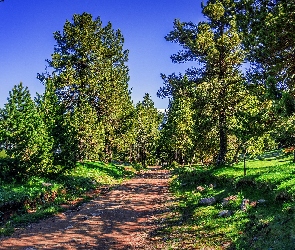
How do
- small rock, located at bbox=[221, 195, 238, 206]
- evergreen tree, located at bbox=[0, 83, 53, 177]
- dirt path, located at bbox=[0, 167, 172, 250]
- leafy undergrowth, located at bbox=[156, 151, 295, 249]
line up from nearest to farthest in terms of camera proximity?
leafy undergrowth, located at bbox=[156, 151, 295, 249] → dirt path, located at bbox=[0, 167, 172, 250] → small rock, located at bbox=[221, 195, 238, 206] → evergreen tree, located at bbox=[0, 83, 53, 177]

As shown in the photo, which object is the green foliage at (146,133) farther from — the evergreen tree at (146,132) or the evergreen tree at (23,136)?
the evergreen tree at (23,136)

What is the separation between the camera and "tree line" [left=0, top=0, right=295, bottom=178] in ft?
42.4

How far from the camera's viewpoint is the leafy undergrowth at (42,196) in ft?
58.1

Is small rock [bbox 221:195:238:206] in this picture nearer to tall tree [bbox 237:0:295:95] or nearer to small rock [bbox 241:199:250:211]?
small rock [bbox 241:199:250:211]

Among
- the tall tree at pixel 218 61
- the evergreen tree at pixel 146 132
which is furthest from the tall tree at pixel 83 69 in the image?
the evergreen tree at pixel 146 132

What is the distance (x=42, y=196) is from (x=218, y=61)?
1864 cm

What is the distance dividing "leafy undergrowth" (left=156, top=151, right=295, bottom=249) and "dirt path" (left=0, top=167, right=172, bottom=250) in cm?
114

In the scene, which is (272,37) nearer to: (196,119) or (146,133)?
(196,119)

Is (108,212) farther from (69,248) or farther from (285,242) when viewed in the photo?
(285,242)

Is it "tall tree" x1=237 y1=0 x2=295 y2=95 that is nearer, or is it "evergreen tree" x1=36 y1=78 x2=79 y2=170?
"tall tree" x1=237 y1=0 x2=295 y2=95

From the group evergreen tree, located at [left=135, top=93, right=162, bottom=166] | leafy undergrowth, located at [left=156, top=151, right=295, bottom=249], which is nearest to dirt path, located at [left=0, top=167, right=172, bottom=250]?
leafy undergrowth, located at [left=156, top=151, right=295, bottom=249]

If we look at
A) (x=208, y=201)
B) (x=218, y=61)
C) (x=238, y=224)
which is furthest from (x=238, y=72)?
(x=238, y=224)

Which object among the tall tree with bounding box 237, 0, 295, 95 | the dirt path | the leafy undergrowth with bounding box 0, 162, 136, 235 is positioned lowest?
the dirt path

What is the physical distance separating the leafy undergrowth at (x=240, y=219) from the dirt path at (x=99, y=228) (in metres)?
1.14
